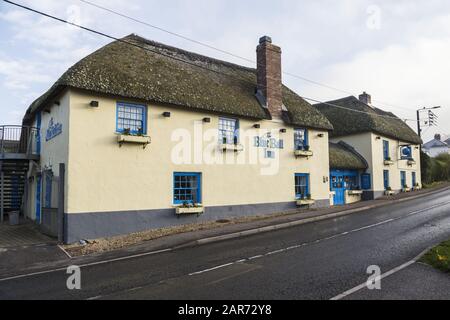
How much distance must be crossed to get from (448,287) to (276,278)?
3.24 meters

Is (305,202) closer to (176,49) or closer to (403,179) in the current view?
(176,49)

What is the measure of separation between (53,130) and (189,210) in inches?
274

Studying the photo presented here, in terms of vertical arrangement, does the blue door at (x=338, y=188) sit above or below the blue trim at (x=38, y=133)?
below

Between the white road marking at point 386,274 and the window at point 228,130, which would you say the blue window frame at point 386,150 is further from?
the white road marking at point 386,274

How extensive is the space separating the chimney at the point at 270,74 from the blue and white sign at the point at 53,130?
416 inches

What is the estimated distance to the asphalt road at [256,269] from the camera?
652 centimetres

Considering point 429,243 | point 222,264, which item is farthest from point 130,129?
point 429,243

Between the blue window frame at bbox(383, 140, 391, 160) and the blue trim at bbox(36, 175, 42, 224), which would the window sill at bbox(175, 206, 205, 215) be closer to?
the blue trim at bbox(36, 175, 42, 224)

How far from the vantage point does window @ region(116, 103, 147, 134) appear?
13969mm

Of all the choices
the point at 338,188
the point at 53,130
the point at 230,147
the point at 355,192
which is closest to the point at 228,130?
the point at 230,147

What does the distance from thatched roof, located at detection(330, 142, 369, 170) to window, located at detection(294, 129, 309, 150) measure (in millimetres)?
4658

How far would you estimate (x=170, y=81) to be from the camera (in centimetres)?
1588

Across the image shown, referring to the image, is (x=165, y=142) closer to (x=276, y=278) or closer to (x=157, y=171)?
(x=157, y=171)

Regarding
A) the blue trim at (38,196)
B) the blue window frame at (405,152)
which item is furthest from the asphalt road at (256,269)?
the blue window frame at (405,152)
